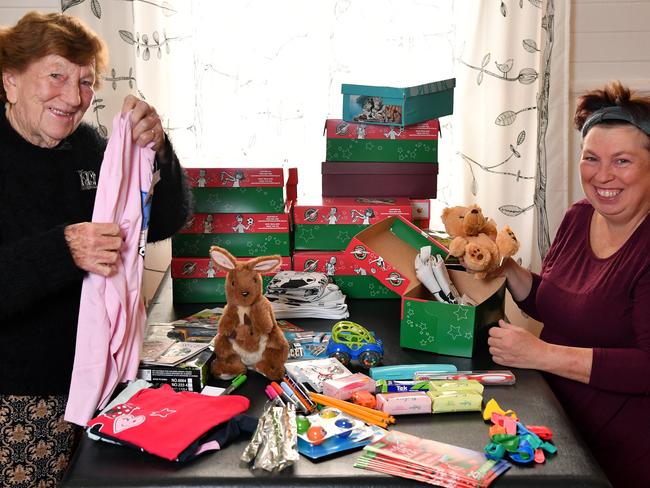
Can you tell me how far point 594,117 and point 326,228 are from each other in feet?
2.58

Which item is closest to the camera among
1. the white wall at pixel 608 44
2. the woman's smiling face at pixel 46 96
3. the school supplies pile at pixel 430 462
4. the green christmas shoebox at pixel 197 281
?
the school supplies pile at pixel 430 462

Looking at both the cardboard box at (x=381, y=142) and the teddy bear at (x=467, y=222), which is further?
the cardboard box at (x=381, y=142)

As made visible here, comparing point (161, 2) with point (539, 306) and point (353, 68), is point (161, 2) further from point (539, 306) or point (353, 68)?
point (539, 306)

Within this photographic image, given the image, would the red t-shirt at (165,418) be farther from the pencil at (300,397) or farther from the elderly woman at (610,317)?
the elderly woman at (610,317)

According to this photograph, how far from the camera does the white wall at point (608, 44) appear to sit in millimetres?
2525

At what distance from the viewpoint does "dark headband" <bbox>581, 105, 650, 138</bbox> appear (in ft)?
5.00

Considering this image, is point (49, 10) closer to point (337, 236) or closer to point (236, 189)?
point (236, 189)

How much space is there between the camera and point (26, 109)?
1.47m

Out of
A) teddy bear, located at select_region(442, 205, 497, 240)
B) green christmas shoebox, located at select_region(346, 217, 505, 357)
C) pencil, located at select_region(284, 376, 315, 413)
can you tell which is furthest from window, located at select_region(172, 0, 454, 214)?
pencil, located at select_region(284, 376, 315, 413)

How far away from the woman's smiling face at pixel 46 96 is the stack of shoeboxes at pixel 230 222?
542mm

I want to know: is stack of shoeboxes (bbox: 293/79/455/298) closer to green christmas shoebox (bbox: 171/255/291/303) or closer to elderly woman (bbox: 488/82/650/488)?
green christmas shoebox (bbox: 171/255/291/303)

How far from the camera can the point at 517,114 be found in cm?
245

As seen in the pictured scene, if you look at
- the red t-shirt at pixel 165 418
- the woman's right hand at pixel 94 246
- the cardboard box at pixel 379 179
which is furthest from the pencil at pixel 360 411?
the cardboard box at pixel 379 179

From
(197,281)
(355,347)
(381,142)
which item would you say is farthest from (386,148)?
(355,347)
